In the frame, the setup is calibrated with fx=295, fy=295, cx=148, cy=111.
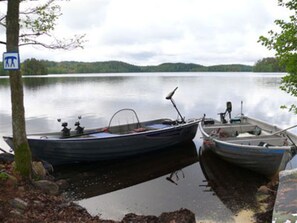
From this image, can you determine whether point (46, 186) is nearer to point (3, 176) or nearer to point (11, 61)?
point (3, 176)

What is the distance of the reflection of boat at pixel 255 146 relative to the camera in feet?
26.1

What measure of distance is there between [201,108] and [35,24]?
20.7 meters

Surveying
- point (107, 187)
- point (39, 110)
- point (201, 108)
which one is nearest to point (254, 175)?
point (107, 187)

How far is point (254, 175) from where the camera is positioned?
9.07 m

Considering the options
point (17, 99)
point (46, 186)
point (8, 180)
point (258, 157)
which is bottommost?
point (46, 186)

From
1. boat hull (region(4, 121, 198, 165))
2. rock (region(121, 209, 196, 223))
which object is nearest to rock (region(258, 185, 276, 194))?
rock (region(121, 209, 196, 223))

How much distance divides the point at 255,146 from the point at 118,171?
14.7ft

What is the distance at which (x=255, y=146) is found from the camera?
8.28m

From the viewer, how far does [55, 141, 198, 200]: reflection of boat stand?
862cm

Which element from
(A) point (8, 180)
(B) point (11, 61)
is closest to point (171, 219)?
(A) point (8, 180)

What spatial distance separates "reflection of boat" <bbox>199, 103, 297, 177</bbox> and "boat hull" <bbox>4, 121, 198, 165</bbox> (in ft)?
7.00

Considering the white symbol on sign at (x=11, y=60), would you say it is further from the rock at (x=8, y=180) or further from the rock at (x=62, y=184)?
the rock at (x=62, y=184)

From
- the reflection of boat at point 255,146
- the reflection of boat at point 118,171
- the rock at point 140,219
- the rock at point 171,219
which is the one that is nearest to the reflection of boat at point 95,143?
the reflection of boat at point 118,171

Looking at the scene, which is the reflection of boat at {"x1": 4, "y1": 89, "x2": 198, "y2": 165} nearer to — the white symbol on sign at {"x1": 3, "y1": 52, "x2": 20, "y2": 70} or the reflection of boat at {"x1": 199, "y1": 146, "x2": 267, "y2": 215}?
the reflection of boat at {"x1": 199, "y1": 146, "x2": 267, "y2": 215}
